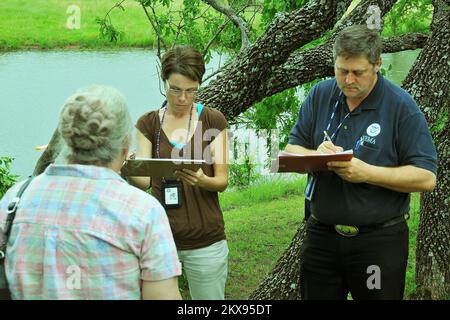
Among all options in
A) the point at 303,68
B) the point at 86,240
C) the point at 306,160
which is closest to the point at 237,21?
the point at 303,68

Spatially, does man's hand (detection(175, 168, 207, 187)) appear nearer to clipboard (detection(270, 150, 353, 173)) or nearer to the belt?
clipboard (detection(270, 150, 353, 173))

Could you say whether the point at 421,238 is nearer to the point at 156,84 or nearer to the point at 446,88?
the point at 446,88

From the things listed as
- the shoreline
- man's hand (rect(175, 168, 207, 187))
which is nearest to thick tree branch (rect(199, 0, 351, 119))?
man's hand (rect(175, 168, 207, 187))

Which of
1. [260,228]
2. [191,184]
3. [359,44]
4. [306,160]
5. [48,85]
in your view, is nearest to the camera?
[306,160]

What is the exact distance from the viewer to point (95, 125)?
1.83 metres

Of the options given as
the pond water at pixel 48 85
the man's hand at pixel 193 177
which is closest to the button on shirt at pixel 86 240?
the man's hand at pixel 193 177

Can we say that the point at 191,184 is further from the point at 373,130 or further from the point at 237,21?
the point at 237,21

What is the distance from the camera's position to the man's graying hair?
2668 mm

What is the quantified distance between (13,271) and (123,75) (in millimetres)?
8508

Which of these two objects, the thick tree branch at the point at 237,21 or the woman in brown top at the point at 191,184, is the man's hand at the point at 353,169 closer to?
the woman in brown top at the point at 191,184

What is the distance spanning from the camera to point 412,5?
764 centimetres

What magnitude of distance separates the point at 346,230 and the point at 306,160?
0.40 m

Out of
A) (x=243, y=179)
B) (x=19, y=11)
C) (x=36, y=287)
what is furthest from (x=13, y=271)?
(x=19, y=11)

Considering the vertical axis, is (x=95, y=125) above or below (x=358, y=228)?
above
